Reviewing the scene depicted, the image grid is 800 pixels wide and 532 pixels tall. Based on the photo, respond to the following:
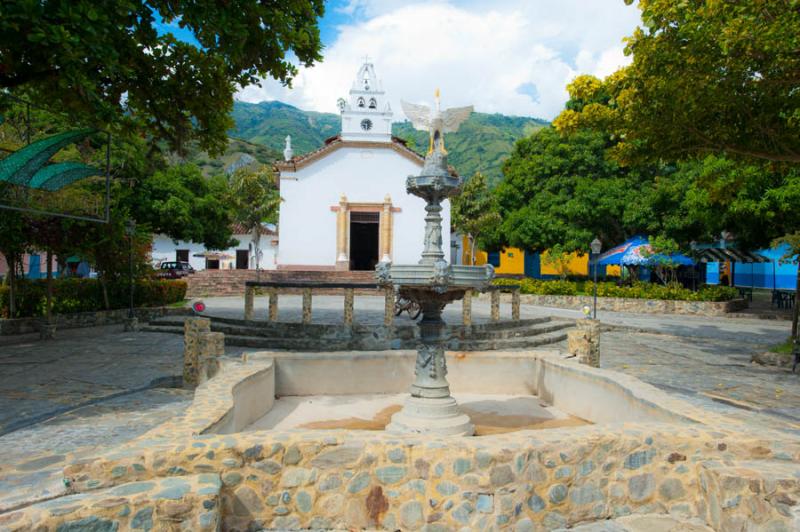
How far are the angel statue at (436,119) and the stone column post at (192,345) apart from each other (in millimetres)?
4196

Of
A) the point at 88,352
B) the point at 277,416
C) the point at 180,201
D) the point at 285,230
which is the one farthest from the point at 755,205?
the point at 180,201

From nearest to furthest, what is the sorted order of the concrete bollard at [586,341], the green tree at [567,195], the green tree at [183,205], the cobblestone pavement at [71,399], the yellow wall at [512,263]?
1. the cobblestone pavement at [71,399]
2. the concrete bollard at [586,341]
3. the green tree at [567,195]
4. the green tree at [183,205]
5. the yellow wall at [512,263]

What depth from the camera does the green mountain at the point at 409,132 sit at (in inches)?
3976

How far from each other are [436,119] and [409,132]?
117 m

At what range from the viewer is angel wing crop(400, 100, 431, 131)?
20.8 feet

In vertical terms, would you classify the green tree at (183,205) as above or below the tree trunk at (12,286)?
above

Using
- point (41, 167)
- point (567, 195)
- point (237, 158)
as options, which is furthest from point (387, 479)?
point (237, 158)

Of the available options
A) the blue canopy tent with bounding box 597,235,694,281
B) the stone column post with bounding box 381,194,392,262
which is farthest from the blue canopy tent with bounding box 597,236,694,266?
the stone column post with bounding box 381,194,392,262

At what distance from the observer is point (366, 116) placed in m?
32.1

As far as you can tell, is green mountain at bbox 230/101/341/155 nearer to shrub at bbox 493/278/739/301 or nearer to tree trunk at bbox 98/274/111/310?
shrub at bbox 493/278/739/301

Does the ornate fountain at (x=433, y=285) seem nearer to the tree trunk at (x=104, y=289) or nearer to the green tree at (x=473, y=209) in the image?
the tree trunk at (x=104, y=289)

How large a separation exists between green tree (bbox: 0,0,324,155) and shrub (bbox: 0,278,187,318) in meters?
5.45

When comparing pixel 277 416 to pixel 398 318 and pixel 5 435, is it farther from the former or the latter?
pixel 398 318

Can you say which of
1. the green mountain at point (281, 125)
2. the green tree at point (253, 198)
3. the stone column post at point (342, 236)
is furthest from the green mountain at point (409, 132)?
the stone column post at point (342, 236)
